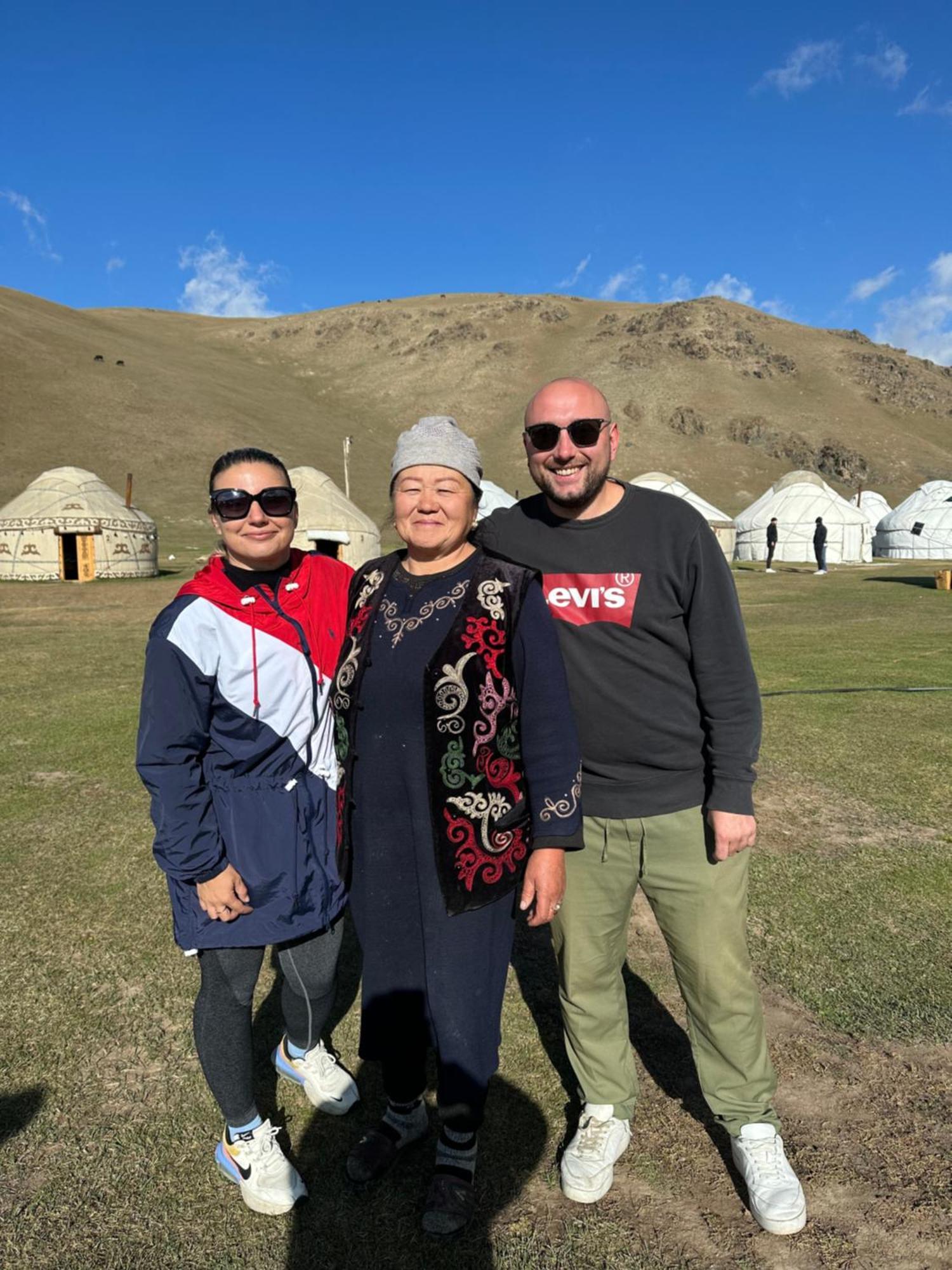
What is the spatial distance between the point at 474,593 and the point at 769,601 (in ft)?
58.0

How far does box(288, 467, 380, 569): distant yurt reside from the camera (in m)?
23.4

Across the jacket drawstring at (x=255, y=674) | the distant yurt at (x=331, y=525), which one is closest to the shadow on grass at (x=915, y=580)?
the distant yurt at (x=331, y=525)

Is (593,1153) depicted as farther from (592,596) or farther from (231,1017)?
(592,596)

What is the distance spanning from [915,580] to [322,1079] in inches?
959

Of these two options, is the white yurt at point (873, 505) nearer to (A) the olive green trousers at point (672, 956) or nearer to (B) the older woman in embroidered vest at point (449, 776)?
(A) the olive green trousers at point (672, 956)

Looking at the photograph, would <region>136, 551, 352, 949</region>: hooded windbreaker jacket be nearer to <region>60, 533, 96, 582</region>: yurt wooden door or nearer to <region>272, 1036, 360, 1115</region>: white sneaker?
<region>272, 1036, 360, 1115</region>: white sneaker

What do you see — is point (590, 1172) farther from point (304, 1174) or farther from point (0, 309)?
point (0, 309)

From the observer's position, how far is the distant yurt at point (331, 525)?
23438mm

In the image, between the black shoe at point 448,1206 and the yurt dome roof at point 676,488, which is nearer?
the black shoe at point 448,1206

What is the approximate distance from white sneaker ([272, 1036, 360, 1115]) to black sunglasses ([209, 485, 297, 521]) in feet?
5.69

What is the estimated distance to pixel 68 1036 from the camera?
281cm

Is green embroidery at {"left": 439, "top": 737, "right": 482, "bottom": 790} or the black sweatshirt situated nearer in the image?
green embroidery at {"left": 439, "top": 737, "right": 482, "bottom": 790}

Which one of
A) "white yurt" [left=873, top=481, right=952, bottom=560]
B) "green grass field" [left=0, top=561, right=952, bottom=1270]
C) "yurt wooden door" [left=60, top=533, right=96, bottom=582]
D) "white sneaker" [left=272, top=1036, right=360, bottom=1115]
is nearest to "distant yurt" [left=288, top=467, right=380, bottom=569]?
"yurt wooden door" [left=60, top=533, right=96, bottom=582]

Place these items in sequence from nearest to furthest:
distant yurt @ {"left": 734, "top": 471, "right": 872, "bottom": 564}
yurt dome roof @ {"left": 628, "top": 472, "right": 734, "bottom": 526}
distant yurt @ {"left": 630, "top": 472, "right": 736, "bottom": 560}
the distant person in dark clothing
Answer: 1. the distant person in dark clothing
2. yurt dome roof @ {"left": 628, "top": 472, "right": 734, "bottom": 526}
3. distant yurt @ {"left": 630, "top": 472, "right": 736, "bottom": 560}
4. distant yurt @ {"left": 734, "top": 471, "right": 872, "bottom": 564}
